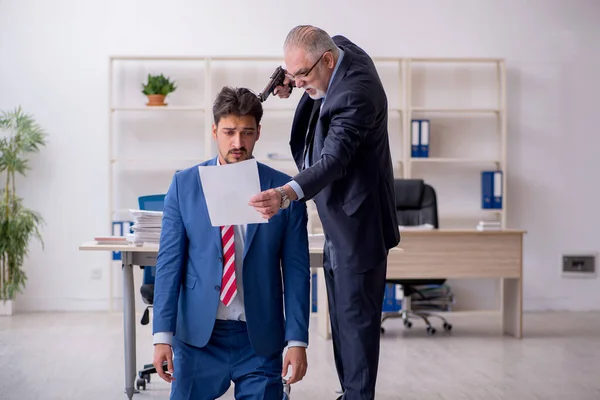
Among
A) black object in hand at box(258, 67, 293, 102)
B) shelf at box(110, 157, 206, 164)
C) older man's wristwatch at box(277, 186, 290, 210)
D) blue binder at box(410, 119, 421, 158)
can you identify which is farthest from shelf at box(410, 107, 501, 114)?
older man's wristwatch at box(277, 186, 290, 210)

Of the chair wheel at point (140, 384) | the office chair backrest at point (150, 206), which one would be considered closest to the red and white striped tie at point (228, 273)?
the chair wheel at point (140, 384)

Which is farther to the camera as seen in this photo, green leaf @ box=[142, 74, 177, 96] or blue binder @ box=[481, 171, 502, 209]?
blue binder @ box=[481, 171, 502, 209]

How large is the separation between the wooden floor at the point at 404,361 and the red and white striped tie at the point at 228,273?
1.93 m

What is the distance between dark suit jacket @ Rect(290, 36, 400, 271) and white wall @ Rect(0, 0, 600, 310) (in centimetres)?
450

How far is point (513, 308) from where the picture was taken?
583cm

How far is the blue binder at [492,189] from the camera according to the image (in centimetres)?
680

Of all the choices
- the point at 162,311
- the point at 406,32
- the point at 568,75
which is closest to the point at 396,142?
the point at 406,32

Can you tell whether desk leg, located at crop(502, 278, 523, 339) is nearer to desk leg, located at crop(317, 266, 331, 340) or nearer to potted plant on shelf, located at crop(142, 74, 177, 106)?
desk leg, located at crop(317, 266, 331, 340)

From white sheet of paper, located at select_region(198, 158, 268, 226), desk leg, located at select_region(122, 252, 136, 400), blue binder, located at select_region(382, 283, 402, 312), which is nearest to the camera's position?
white sheet of paper, located at select_region(198, 158, 268, 226)

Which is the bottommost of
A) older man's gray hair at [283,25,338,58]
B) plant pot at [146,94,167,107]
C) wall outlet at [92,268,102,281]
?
wall outlet at [92,268,102,281]

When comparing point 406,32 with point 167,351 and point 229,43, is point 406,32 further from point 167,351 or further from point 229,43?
point 167,351

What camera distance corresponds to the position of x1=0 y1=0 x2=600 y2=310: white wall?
22.7 feet

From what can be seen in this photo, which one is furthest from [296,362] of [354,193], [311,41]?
[311,41]

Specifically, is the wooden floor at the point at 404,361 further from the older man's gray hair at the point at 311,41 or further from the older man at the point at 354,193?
the older man's gray hair at the point at 311,41
